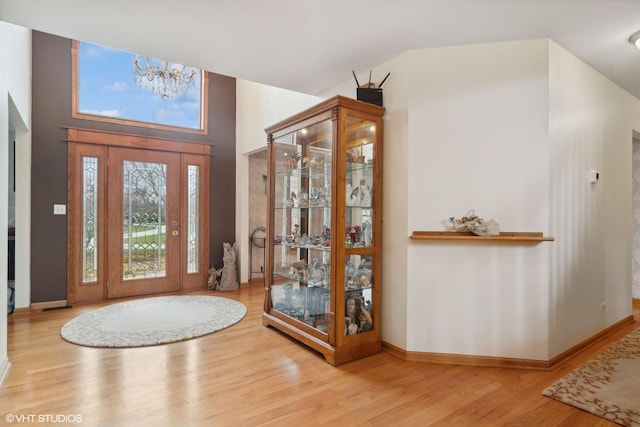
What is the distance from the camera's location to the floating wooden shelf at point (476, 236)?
254 centimetres

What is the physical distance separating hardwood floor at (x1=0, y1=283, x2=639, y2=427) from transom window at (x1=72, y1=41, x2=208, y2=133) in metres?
3.19

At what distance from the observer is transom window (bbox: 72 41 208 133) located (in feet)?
14.3

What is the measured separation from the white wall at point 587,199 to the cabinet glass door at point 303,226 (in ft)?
6.12

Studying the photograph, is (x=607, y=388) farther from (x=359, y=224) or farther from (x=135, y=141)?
(x=135, y=141)

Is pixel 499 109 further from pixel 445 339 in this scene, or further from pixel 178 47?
pixel 178 47

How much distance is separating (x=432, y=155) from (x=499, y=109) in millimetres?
631

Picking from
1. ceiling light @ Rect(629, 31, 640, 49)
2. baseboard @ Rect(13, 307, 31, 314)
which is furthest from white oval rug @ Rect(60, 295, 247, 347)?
ceiling light @ Rect(629, 31, 640, 49)

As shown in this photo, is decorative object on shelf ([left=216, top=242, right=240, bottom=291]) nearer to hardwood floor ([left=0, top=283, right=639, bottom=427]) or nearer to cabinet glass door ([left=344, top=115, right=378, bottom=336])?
hardwood floor ([left=0, top=283, right=639, bottom=427])

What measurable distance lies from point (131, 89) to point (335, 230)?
4.28 metres

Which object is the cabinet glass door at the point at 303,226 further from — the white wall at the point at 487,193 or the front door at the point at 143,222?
the front door at the point at 143,222

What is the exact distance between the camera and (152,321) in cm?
378

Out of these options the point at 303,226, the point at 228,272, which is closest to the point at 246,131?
the point at 228,272

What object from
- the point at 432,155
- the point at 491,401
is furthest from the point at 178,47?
the point at 491,401

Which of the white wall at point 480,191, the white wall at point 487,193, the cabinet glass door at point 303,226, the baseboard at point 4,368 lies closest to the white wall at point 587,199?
the white wall at point 487,193
